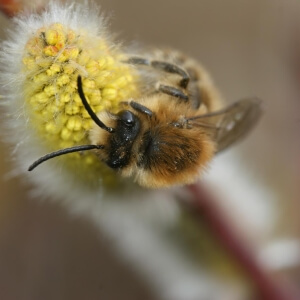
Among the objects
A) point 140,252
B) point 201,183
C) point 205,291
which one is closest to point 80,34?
point 201,183

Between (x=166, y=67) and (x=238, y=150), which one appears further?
(x=238, y=150)

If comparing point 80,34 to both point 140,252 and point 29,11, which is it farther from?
point 140,252

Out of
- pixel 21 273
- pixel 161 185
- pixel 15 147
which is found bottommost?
pixel 161 185

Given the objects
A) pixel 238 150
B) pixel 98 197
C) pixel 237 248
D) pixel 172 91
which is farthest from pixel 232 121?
pixel 238 150

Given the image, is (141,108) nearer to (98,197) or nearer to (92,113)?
(92,113)

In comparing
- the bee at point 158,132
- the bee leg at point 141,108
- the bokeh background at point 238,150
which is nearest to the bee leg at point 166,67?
the bee at point 158,132

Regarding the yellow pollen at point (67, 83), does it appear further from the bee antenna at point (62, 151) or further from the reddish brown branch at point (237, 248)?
the reddish brown branch at point (237, 248)
